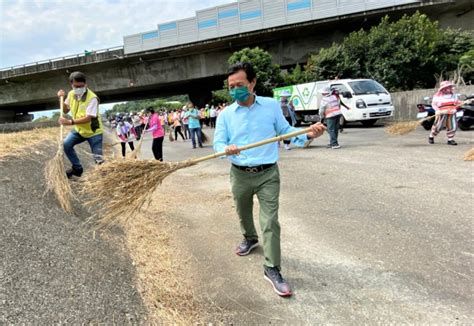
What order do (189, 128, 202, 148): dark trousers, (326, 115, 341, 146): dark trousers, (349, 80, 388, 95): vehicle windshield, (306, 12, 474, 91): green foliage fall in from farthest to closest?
1. (306, 12, 474, 91): green foliage
2. (349, 80, 388, 95): vehicle windshield
3. (189, 128, 202, 148): dark trousers
4. (326, 115, 341, 146): dark trousers

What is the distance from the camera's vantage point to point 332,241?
426 cm

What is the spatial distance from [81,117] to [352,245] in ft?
13.1

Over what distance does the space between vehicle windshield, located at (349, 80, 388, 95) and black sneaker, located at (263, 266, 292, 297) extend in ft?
47.6

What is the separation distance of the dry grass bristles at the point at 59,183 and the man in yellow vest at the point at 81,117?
48 cm

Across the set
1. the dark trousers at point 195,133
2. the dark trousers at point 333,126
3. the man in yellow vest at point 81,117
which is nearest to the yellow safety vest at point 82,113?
the man in yellow vest at point 81,117

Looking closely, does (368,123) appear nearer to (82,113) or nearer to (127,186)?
(82,113)

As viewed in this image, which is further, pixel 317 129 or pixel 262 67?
pixel 262 67

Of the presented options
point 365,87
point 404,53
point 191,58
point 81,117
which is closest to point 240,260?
point 81,117

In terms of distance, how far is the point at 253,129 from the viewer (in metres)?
3.44

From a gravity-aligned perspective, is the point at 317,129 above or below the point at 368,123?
above

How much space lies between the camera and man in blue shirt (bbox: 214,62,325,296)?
A: 3.28m

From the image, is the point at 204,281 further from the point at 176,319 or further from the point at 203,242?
the point at 203,242

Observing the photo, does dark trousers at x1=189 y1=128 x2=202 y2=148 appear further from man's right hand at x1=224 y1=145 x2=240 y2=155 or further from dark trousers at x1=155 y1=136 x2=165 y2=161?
man's right hand at x1=224 y1=145 x2=240 y2=155

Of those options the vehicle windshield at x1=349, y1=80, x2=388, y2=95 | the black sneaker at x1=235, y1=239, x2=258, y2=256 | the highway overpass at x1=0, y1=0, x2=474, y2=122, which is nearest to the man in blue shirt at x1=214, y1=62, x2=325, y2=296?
the black sneaker at x1=235, y1=239, x2=258, y2=256
